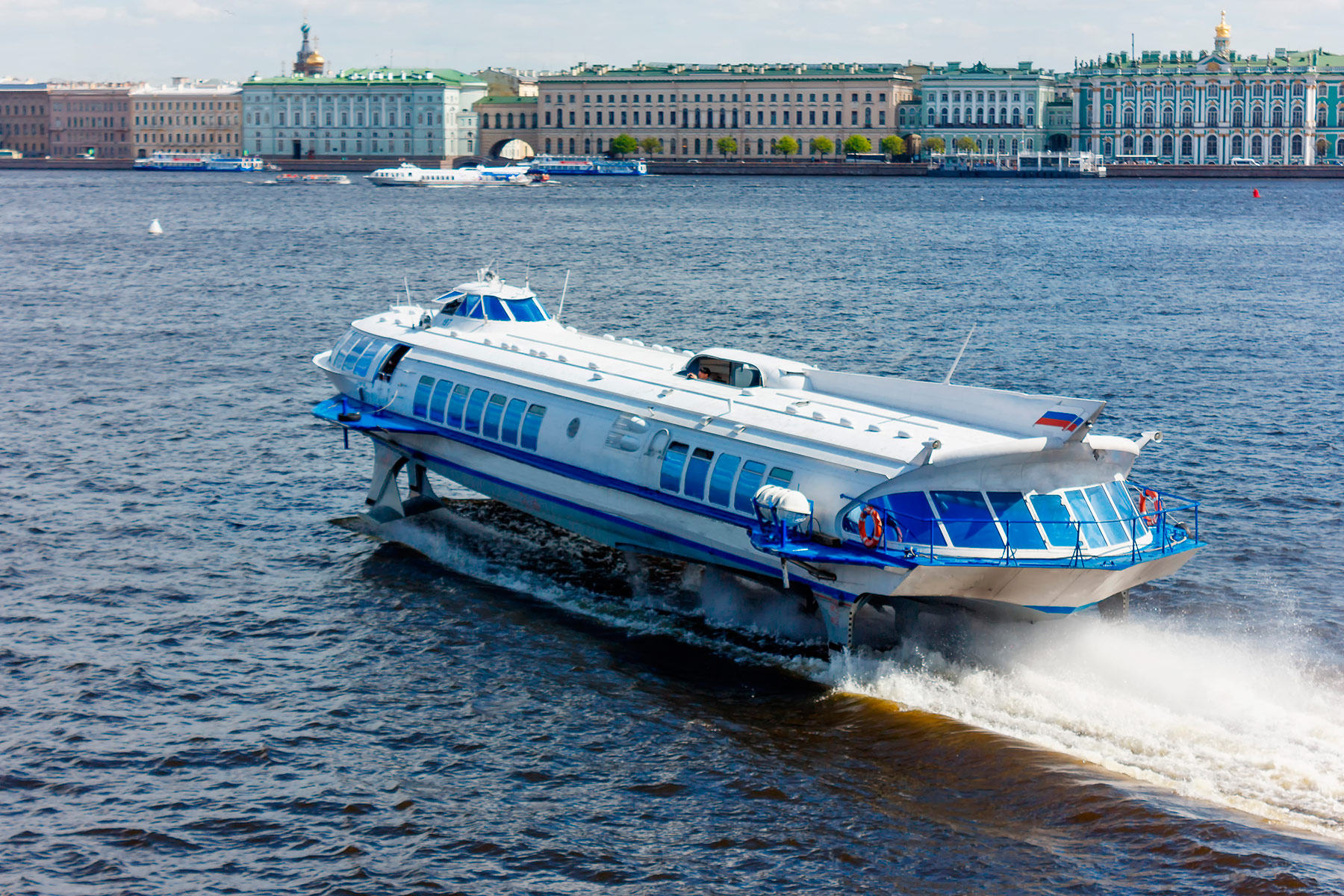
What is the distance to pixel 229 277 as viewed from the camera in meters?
75.1

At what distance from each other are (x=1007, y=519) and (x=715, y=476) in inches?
177

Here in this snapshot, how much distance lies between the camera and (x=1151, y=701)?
19.2 m

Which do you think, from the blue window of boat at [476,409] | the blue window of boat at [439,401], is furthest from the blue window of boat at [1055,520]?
the blue window of boat at [439,401]

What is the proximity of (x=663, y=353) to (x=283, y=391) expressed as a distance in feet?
63.0

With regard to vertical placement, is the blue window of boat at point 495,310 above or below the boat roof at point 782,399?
above

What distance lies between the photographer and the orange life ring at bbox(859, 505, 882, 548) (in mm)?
19281

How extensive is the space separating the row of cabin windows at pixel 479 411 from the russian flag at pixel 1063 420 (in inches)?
346

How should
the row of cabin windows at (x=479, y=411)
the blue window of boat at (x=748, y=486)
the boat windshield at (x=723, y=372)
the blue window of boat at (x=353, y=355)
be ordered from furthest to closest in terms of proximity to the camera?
the blue window of boat at (x=353, y=355), the row of cabin windows at (x=479, y=411), the boat windshield at (x=723, y=372), the blue window of boat at (x=748, y=486)

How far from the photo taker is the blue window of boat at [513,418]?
25.3 meters

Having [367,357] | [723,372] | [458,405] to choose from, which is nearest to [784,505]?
[723,372]

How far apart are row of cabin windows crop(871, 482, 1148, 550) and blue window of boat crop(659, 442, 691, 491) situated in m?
3.48

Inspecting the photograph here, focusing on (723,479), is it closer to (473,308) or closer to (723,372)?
(723,372)

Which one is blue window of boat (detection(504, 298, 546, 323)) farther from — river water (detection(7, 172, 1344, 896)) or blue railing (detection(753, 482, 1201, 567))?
blue railing (detection(753, 482, 1201, 567))

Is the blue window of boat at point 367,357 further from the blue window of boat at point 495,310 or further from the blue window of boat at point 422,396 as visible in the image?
the blue window of boat at point 495,310
